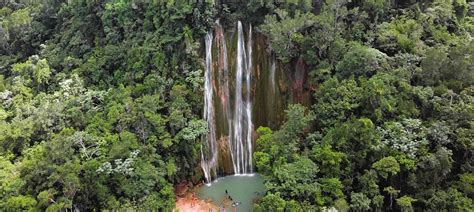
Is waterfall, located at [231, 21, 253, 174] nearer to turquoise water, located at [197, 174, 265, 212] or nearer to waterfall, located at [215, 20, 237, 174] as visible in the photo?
waterfall, located at [215, 20, 237, 174]

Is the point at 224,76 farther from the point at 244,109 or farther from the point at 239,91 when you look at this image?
the point at 244,109

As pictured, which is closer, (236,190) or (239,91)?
(236,190)

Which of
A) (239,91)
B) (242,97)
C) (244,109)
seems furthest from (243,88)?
(244,109)

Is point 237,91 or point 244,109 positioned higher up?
point 237,91

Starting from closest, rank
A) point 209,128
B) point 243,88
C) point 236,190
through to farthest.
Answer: point 236,190, point 209,128, point 243,88

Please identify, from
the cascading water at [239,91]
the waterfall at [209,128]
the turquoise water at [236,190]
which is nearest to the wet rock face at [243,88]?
the cascading water at [239,91]

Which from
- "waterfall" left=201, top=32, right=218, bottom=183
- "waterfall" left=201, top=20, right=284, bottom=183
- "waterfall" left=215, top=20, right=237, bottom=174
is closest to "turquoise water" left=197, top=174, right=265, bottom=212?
"waterfall" left=201, top=32, right=218, bottom=183
